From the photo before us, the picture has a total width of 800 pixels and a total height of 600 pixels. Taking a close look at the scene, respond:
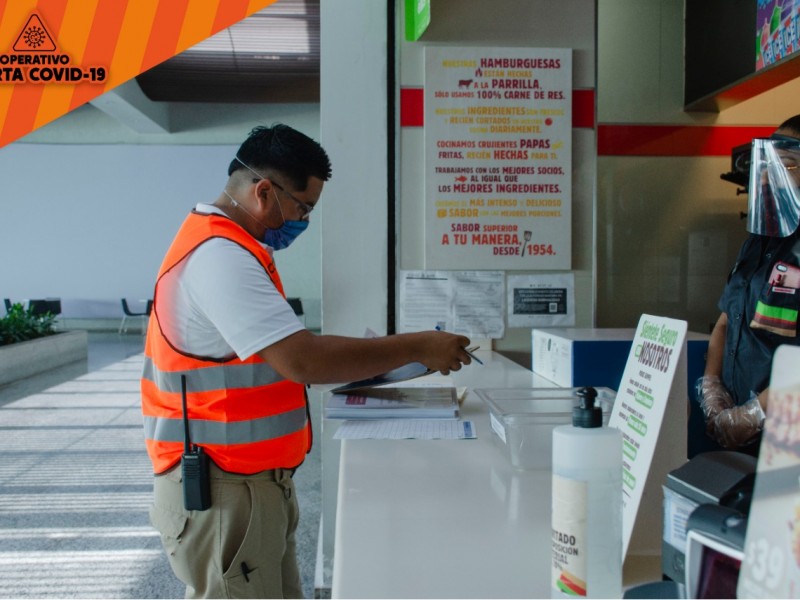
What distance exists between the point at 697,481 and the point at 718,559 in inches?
4.9

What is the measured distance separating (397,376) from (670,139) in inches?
98.3

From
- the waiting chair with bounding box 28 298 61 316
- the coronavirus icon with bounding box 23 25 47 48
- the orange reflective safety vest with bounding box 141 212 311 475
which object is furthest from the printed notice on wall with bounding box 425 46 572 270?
the waiting chair with bounding box 28 298 61 316

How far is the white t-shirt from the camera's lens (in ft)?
4.29

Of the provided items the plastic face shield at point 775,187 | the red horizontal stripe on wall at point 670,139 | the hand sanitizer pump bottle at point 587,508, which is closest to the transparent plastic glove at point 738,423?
the plastic face shield at point 775,187

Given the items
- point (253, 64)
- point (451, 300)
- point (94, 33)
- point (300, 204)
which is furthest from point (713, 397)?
point (253, 64)

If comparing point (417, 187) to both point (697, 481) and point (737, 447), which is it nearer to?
point (737, 447)

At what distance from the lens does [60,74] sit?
6.66m

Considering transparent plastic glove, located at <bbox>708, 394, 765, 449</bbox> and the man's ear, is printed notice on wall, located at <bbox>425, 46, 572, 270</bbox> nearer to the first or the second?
transparent plastic glove, located at <bbox>708, 394, 765, 449</bbox>

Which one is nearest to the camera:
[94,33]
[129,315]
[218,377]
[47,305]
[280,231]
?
[218,377]

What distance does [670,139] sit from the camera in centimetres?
347

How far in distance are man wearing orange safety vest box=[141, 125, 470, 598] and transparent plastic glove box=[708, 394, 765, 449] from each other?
0.91 meters

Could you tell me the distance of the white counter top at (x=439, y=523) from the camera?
0.78 metres

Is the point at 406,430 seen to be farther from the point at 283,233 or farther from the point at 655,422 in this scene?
the point at 655,422

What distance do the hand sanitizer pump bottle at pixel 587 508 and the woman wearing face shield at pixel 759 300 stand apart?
1.32 meters
